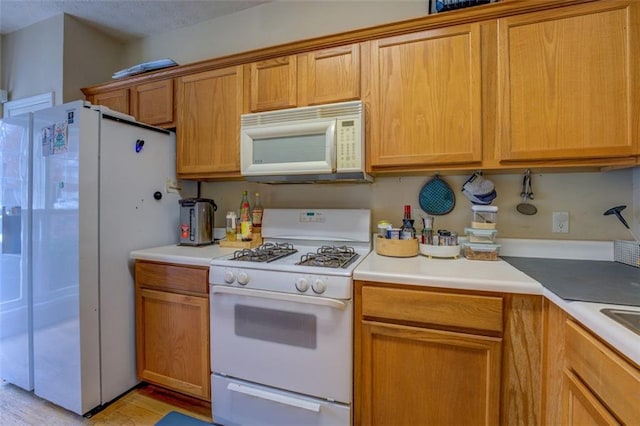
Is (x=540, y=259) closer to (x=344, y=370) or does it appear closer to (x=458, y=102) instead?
(x=458, y=102)

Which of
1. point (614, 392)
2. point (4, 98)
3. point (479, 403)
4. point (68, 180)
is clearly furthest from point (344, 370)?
point (4, 98)

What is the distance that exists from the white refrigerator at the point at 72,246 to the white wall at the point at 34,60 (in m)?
0.77

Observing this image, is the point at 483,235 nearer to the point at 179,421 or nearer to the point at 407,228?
the point at 407,228

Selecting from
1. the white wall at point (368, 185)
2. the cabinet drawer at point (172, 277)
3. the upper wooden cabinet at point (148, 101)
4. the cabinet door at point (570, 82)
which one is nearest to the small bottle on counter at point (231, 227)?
the white wall at point (368, 185)

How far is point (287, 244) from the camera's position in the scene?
1838mm

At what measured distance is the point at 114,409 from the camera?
5.09 ft

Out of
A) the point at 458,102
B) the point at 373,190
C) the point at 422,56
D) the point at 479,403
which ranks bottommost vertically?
the point at 479,403

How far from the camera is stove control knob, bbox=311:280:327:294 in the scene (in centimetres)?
119

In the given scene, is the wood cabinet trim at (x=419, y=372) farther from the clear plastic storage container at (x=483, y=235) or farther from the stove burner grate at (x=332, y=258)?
the clear plastic storage container at (x=483, y=235)

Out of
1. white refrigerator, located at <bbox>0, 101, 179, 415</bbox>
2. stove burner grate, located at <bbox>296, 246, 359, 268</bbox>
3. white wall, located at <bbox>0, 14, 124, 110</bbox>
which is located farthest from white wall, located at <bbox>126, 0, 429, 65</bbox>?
stove burner grate, located at <bbox>296, 246, 359, 268</bbox>

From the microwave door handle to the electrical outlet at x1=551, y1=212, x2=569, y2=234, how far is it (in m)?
1.54

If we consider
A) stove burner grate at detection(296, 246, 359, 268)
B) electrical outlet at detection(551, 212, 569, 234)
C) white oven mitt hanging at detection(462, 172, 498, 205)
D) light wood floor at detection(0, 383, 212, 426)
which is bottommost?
light wood floor at detection(0, 383, 212, 426)

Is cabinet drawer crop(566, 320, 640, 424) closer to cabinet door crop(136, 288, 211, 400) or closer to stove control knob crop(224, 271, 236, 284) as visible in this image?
stove control knob crop(224, 271, 236, 284)

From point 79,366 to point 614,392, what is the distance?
85.0 inches
